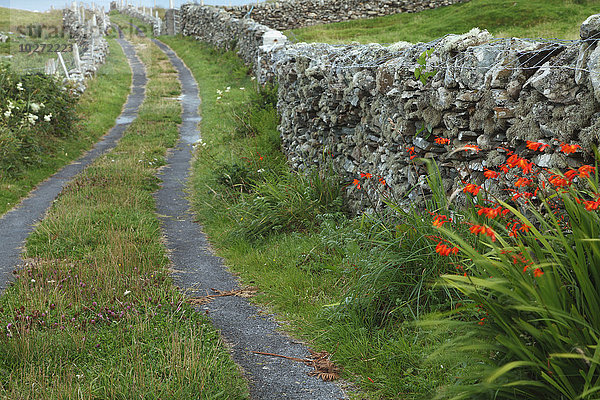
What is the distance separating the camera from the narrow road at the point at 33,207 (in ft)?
22.5

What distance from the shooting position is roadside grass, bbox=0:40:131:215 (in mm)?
10242

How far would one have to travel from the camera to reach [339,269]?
18.6ft

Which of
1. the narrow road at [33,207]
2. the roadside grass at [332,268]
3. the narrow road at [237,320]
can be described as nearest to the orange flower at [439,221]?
the roadside grass at [332,268]

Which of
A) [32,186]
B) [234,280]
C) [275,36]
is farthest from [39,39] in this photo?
[234,280]

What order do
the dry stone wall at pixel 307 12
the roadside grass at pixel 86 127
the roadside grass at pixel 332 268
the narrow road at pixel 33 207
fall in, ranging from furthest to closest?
the dry stone wall at pixel 307 12 < the roadside grass at pixel 86 127 < the narrow road at pixel 33 207 < the roadside grass at pixel 332 268

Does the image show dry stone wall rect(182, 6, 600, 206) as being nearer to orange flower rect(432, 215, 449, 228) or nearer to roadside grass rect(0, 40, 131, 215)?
orange flower rect(432, 215, 449, 228)

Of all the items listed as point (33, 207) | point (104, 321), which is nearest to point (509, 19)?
point (33, 207)

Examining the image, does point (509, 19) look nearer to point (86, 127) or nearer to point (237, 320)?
point (86, 127)

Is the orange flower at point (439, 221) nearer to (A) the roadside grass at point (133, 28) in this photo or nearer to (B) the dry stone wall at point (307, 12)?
(B) the dry stone wall at point (307, 12)

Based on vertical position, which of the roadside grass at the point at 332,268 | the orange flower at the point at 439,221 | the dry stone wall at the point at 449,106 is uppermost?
the dry stone wall at the point at 449,106

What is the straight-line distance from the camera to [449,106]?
511 cm

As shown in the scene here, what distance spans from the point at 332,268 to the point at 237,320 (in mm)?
1161

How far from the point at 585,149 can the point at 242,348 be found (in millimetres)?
3106

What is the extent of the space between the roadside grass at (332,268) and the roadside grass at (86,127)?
10.8 ft
